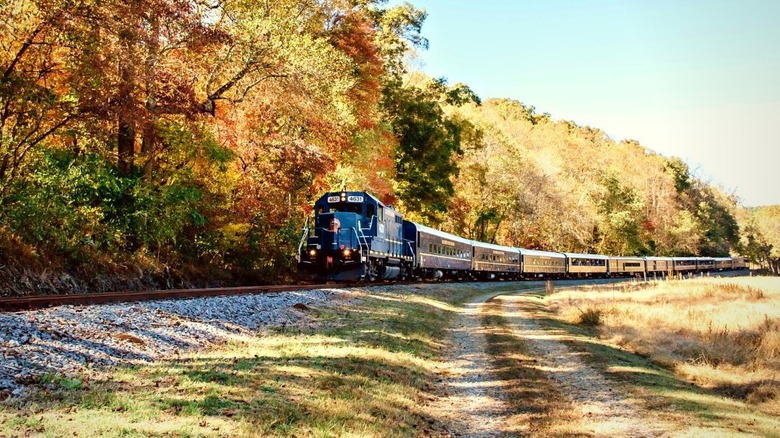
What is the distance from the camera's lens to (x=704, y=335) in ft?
64.4

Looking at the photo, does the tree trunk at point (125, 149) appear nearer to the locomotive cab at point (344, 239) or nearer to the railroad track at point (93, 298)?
the railroad track at point (93, 298)

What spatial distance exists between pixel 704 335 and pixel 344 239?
14167 mm

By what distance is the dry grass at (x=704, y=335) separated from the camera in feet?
42.8

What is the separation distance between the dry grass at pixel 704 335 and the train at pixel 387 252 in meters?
8.42

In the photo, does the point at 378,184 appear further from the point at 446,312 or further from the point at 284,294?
the point at 284,294

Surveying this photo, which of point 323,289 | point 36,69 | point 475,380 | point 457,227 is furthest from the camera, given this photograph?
point 457,227

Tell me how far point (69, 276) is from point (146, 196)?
4092 millimetres

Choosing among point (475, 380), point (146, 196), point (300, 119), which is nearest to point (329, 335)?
point (475, 380)

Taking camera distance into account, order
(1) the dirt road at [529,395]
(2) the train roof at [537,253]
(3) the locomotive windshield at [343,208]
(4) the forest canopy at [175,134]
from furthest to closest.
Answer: (2) the train roof at [537,253] → (3) the locomotive windshield at [343,208] → (4) the forest canopy at [175,134] → (1) the dirt road at [529,395]

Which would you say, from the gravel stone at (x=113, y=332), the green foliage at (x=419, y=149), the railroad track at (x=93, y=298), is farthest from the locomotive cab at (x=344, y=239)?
the green foliage at (x=419, y=149)

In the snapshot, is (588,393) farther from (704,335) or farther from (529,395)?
(704,335)

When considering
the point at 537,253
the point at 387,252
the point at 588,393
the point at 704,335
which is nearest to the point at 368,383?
Result: the point at 588,393

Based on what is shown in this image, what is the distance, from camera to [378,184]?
1597 inches

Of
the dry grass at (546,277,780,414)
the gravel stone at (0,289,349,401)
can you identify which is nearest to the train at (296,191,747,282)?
the dry grass at (546,277,780,414)
